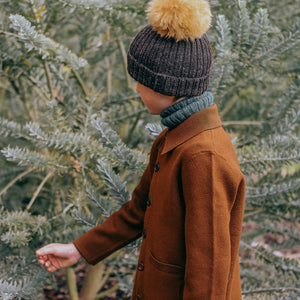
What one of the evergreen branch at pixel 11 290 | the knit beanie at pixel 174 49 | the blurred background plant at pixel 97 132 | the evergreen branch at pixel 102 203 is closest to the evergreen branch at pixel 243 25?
the blurred background plant at pixel 97 132

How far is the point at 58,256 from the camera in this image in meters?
0.98

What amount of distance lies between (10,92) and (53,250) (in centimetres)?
95

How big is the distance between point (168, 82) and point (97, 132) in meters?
0.38

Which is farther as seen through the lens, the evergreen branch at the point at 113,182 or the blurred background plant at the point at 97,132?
the blurred background plant at the point at 97,132

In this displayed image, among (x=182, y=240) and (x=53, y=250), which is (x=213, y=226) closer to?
(x=182, y=240)

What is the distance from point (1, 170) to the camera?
5.06 ft

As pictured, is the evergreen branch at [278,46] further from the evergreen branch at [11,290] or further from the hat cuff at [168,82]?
the evergreen branch at [11,290]

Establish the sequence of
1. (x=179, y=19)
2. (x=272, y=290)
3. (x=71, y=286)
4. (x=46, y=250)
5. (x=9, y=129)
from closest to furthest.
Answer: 1. (x=179, y=19)
2. (x=46, y=250)
3. (x=9, y=129)
4. (x=272, y=290)
5. (x=71, y=286)

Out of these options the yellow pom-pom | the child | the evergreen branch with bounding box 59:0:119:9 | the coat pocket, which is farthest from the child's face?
the evergreen branch with bounding box 59:0:119:9

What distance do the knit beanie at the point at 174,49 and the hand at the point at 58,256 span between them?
1.67 feet

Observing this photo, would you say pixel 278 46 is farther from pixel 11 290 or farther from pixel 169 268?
pixel 11 290

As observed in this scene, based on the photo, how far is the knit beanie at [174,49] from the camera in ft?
2.38

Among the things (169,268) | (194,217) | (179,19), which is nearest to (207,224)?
(194,217)

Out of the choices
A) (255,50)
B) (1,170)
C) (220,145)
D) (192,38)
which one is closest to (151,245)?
(220,145)
